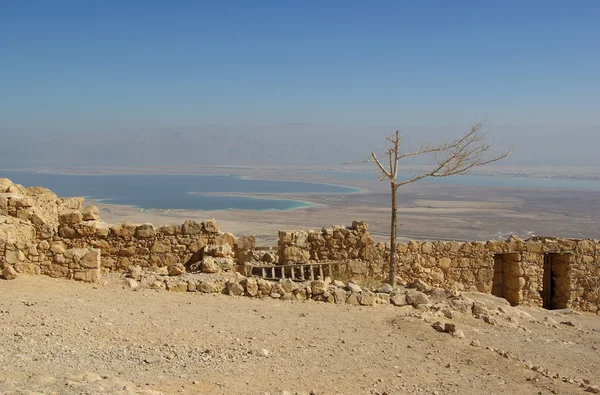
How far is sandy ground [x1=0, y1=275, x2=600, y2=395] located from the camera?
6355 millimetres

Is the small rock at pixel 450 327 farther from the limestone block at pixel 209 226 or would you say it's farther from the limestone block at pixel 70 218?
the limestone block at pixel 70 218

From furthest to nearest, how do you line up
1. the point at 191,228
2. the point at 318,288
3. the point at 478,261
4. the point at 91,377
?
the point at 478,261 < the point at 191,228 < the point at 318,288 < the point at 91,377

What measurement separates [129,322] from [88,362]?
1752 mm

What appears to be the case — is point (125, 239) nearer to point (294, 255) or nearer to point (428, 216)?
point (294, 255)

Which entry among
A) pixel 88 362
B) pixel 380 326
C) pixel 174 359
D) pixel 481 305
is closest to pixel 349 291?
pixel 380 326

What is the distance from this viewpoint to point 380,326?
30.5ft

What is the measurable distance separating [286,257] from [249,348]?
570 centimetres

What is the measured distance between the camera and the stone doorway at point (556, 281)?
14797 mm

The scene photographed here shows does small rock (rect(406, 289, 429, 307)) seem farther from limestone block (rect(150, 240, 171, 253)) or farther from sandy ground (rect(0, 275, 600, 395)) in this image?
limestone block (rect(150, 240, 171, 253))

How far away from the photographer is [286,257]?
527 inches

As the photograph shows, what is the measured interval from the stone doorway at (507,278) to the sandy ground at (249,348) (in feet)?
12.6

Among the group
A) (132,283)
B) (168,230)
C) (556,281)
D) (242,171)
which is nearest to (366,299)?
(132,283)

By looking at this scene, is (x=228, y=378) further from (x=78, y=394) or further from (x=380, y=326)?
(x=380, y=326)

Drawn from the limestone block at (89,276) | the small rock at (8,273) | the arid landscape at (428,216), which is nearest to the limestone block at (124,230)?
→ the limestone block at (89,276)
